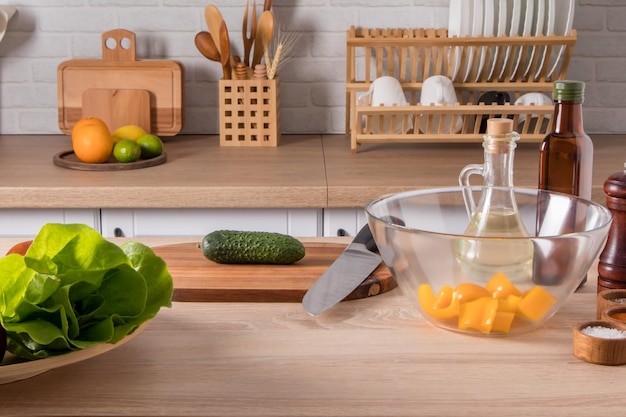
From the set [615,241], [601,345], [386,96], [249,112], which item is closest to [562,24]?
[386,96]

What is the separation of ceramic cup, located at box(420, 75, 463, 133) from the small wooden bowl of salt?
154 centimetres

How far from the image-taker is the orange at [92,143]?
2279mm

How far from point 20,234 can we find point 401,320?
1333mm

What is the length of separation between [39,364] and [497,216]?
0.57 metres

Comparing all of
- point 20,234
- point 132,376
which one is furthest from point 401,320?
point 20,234

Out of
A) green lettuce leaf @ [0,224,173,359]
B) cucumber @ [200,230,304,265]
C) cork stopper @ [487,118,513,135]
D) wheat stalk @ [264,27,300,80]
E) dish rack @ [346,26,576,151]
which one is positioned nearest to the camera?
green lettuce leaf @ [0,224,173,359]

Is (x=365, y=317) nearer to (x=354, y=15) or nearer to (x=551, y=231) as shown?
(x=551, y=231)

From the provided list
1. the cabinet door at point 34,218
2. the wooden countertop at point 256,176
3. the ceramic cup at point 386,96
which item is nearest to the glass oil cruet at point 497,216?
the wooden countertop at point 256,176

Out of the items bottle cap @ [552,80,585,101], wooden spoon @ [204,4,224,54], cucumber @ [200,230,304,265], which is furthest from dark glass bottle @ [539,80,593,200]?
wooden spoon @ [204,4,224,54]

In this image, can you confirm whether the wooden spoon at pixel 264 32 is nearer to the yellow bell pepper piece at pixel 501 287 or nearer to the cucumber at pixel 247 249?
the cucumber at pixel 247 249

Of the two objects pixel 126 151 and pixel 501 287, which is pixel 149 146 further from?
pixel 501 287

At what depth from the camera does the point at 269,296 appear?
116 centimetres

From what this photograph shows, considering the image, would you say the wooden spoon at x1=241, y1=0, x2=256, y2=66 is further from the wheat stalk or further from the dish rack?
the dish rack

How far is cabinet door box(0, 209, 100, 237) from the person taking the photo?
6.97 ft
